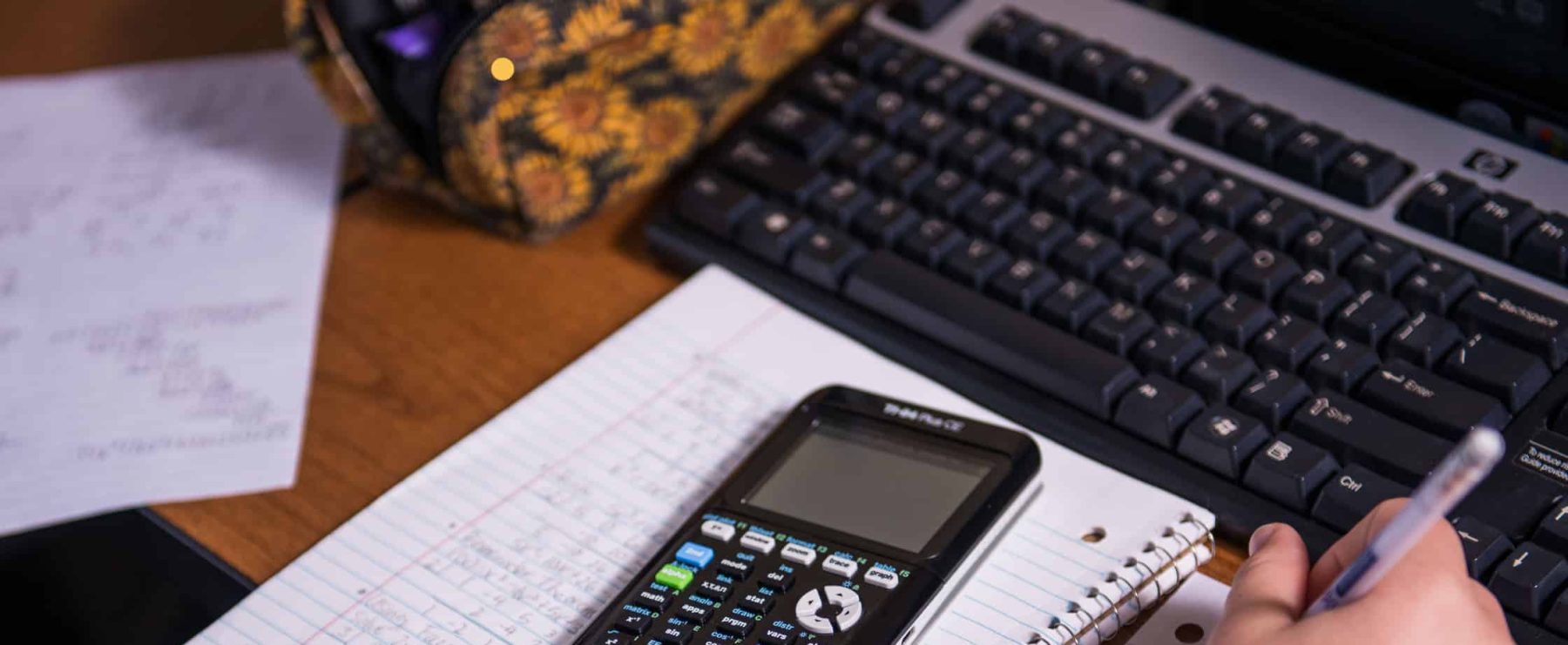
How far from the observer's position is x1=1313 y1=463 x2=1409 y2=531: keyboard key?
0.48m

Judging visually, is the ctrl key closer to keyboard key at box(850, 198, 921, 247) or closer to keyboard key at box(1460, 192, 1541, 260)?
keyboard key at box(1460, 192, 1541, 260)

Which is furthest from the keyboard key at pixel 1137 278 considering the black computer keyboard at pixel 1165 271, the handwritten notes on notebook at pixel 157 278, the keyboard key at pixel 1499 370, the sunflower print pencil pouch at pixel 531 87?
the handwritten notes on notebook at pixel 157 278

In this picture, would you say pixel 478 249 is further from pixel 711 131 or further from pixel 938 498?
pixel 938 498

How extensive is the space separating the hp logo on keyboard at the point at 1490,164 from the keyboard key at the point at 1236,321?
0.37 feet

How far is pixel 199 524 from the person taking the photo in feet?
1.82

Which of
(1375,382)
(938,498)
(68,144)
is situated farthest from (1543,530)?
(68,144)

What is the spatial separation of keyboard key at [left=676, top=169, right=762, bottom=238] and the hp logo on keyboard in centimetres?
28

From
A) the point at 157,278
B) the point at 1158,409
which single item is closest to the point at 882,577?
the point at 1158,409

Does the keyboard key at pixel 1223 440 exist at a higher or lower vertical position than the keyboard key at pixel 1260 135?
lower

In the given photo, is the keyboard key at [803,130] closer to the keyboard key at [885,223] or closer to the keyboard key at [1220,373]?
the keyboard key at [885,223]

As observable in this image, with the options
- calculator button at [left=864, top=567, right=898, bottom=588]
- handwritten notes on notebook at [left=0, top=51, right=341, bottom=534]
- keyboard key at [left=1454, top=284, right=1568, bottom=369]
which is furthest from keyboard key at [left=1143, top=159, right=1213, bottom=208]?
handwritten notes on notebook at [left=0, top=51, right=341, bottom=534]

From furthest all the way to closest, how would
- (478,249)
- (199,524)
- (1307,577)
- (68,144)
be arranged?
1. (68,144)
2. (478,249)
3. (199,524)
4. (1307,577)

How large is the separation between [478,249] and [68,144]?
0.85 feet

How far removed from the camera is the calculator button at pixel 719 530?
50 cm
